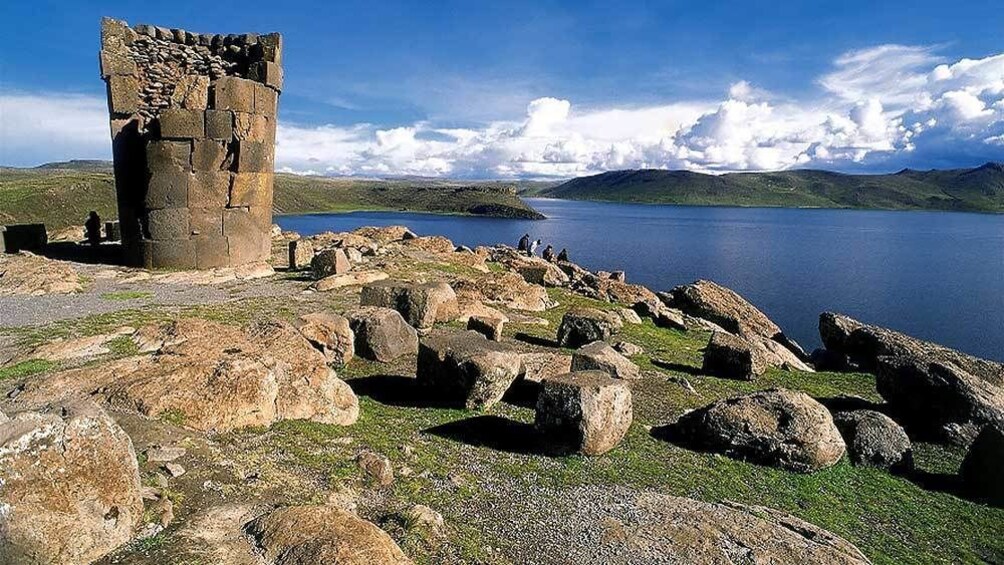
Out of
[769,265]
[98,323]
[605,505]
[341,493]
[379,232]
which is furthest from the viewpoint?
[769,265]

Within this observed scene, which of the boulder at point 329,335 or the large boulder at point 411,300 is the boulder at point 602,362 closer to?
the large boulder at point 411,300

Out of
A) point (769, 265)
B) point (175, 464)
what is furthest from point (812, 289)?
point (175, 464)

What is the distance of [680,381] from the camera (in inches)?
556

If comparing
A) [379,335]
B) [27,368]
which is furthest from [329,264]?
[27,368]

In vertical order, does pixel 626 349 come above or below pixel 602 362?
below

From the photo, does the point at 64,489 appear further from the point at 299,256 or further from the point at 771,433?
the point at 299,256

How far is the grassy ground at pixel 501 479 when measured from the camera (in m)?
7.04

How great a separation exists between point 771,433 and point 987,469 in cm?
383

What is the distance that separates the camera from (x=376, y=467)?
8.07 metres

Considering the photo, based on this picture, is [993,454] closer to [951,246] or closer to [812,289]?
[812,289]

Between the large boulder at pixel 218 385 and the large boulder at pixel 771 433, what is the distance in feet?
20.1

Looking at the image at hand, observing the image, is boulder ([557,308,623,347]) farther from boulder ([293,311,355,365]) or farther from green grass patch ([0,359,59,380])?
green grass patch ([0,359,59,380])

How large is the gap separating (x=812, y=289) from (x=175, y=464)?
5080 cm

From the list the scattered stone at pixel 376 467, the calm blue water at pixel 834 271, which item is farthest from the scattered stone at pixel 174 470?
the calm blue water at pixel 834 271
